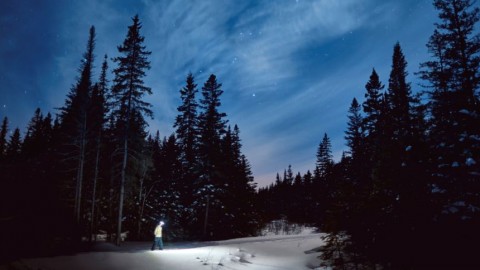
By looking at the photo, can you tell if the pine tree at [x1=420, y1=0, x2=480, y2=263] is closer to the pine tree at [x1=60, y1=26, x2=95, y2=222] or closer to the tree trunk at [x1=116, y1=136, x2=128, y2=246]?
the tree trunk at [x1=116, y1=136, x2=128, y2=246]

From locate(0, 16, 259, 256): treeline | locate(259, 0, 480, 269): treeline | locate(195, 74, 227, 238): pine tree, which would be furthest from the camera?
locate(195, 74, 227, 238): pine tree

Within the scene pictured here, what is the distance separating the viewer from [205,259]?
60.0 ft

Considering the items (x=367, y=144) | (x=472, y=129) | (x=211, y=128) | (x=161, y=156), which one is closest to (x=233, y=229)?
(x=211, y=128)

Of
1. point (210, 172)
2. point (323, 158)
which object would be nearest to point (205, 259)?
point (210, 172)

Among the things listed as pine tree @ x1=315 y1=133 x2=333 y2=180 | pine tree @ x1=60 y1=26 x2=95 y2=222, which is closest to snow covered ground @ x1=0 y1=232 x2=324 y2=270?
pine tree @ x1=60 y1=26 x2=95 y2=222

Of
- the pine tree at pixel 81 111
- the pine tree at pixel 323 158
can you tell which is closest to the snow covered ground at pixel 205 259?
the pine tree at pixel 81 111

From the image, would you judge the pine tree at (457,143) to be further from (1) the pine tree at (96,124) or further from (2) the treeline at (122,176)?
(1) the pine tree at (96,124)

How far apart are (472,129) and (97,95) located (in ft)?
107

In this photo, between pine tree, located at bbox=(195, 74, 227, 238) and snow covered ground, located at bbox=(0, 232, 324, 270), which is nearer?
snow covered ground, located at bbox=(0, 232, 324, 270)

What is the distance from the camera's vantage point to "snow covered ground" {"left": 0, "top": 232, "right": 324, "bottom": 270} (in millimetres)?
14086

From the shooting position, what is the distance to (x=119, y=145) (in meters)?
27.4

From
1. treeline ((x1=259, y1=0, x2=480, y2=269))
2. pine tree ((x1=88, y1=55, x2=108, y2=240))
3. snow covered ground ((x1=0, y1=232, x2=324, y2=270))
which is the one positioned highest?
pine tree ((x1=88, y1=55, x2=108, y2=240))

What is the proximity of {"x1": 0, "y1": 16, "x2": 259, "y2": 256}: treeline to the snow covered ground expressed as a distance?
144 inches

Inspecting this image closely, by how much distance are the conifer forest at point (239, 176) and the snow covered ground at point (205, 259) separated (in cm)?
279
